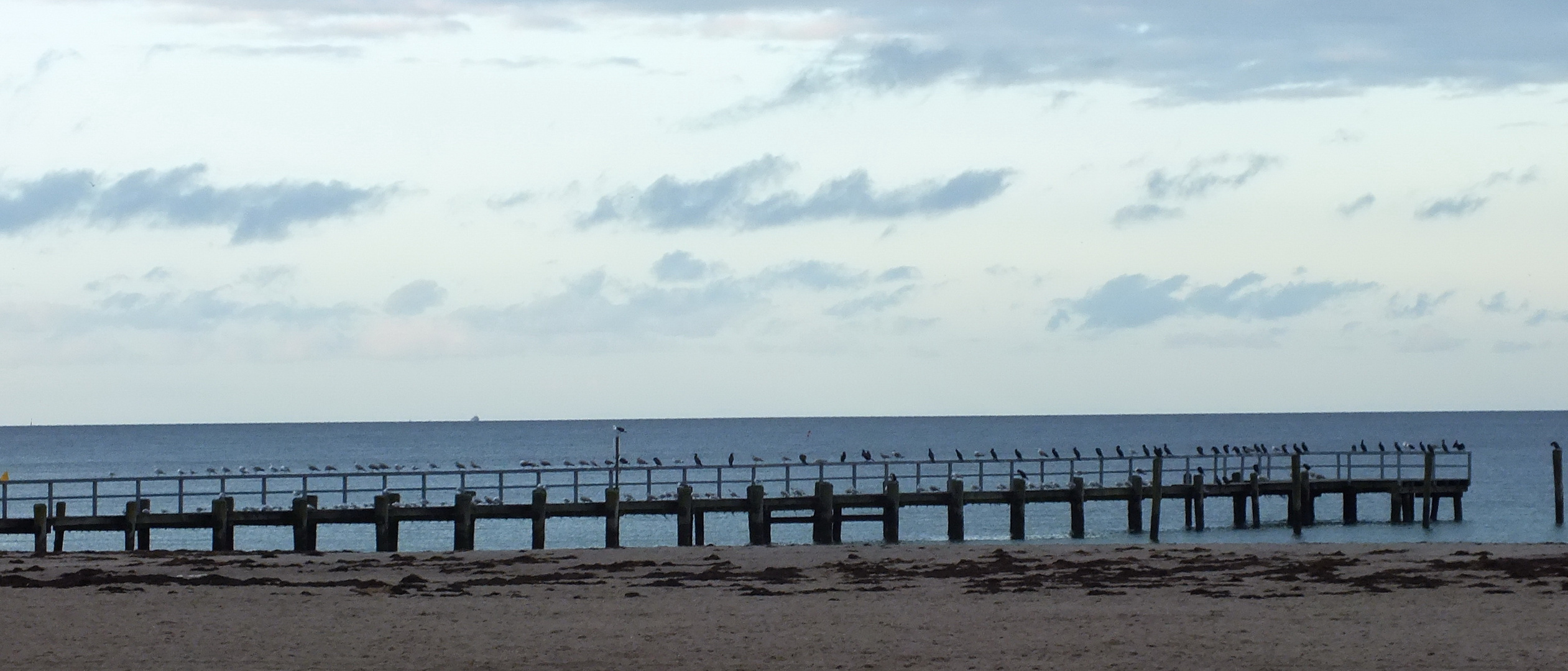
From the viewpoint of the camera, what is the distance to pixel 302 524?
35438 millimetres

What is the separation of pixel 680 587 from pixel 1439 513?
4361 cm

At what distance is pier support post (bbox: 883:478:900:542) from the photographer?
129 ft

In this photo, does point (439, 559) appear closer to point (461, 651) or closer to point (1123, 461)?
point (461, 651)

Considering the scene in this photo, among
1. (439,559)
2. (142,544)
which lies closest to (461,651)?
(439,559)

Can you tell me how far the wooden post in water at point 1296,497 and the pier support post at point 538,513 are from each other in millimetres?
19603

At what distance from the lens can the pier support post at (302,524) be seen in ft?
116

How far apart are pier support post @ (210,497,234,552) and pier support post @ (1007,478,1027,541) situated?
15872mm

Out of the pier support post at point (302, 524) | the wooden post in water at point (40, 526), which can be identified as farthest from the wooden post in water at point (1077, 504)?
the wooden post in water at point (40, 526)

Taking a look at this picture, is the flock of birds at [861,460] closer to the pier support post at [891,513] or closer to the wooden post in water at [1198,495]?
the wooden post in water at [1198,495]

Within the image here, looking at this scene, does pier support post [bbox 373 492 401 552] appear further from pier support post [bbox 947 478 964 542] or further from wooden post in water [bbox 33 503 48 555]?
pier support post [bbox 947 478 964 542]

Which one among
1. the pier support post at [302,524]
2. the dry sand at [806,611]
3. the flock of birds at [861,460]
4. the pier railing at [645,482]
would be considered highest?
the flock of birds at [861,460]

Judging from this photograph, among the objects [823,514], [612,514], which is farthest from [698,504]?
[612,514]

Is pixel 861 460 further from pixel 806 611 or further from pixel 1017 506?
pixel 806 611

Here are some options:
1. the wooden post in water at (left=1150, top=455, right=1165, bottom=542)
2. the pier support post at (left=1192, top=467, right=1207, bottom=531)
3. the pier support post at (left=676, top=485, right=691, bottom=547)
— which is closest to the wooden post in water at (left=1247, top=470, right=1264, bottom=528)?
the pier support post at (left=1192, top=467, right=1207, bottom=531)
